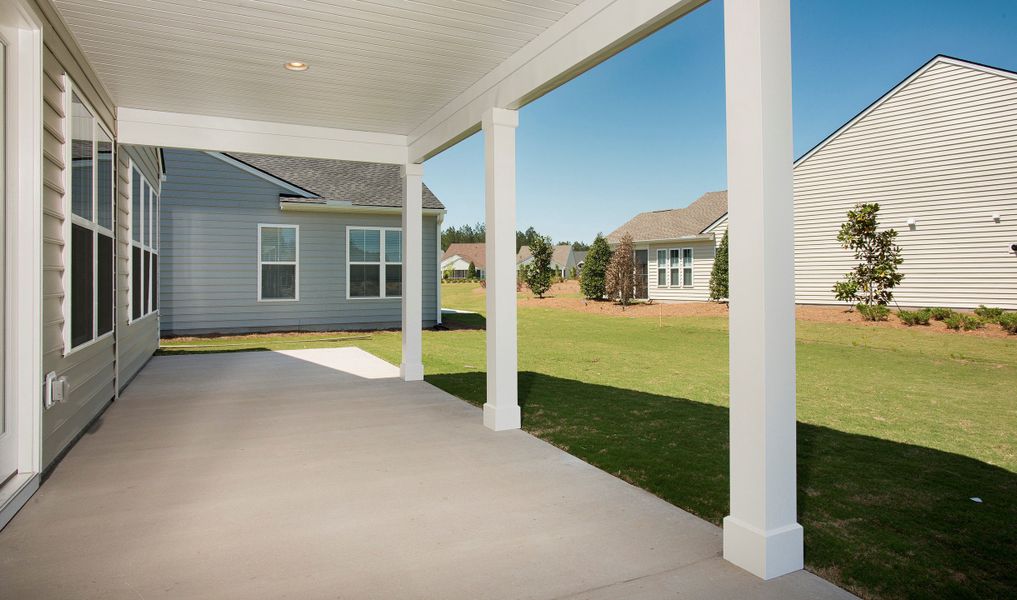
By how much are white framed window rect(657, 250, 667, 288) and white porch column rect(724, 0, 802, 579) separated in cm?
2064

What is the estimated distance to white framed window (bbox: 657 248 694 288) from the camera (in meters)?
21.8

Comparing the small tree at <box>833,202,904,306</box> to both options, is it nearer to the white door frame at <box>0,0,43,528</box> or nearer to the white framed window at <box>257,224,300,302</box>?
the white framed window at <box>257,224,300,302</box>

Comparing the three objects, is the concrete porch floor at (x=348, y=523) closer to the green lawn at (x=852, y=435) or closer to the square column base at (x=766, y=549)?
the square column base at (x=766, y=549)

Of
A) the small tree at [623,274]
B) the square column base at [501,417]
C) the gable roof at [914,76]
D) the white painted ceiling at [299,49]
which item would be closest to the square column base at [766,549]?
the square column base at [501,417]

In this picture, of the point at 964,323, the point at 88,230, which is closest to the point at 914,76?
the point at 964,323

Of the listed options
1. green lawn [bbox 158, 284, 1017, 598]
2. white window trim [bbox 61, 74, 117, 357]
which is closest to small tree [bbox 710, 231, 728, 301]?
green lawn [bbox 158, 284, 1017, 598]

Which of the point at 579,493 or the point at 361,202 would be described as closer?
the point at 579,493

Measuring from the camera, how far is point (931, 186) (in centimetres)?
1466

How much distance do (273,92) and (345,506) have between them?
4093 millimetres

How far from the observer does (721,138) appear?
33469mm

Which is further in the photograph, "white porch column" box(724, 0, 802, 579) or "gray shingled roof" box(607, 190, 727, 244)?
"gray shingled roof" box(607, 190, 727, 244)

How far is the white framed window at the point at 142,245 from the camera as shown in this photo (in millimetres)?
7294

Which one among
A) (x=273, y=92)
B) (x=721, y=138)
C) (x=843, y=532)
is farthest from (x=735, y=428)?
(x=721, y=138)

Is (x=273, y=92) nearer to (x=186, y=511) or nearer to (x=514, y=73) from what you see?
(x=514, y=73)
